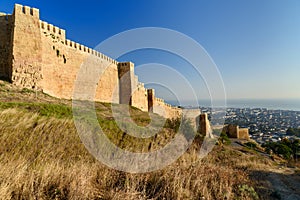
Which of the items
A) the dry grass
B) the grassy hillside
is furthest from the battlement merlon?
the dry grass

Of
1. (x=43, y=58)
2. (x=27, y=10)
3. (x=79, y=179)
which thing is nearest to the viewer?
(x=79, y=179)

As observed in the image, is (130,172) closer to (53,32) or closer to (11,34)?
(11,34)

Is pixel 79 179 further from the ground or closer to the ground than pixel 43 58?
closer to the ground

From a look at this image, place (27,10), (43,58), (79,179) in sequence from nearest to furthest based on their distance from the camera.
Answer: (79,179)
(27,10)
(43,58)

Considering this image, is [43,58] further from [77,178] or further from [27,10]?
[77,178]

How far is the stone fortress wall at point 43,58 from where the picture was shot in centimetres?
1297

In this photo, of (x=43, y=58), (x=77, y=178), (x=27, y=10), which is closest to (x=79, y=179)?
(x=77, y=178)

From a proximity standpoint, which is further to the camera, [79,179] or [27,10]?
[27,10]

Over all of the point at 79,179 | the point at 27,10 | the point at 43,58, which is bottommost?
the point at 79,179

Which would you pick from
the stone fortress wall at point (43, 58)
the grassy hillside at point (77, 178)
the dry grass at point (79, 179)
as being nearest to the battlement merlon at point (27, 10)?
the stone fortress wall at point (43, 58)

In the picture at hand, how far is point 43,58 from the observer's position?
1455cm

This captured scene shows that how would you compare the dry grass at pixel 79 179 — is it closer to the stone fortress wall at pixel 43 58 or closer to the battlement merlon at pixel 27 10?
the stone fortress wall at pixel 43 58

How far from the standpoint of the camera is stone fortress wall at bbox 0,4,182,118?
12969mm

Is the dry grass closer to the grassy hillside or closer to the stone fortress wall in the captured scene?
the grassy hillside
